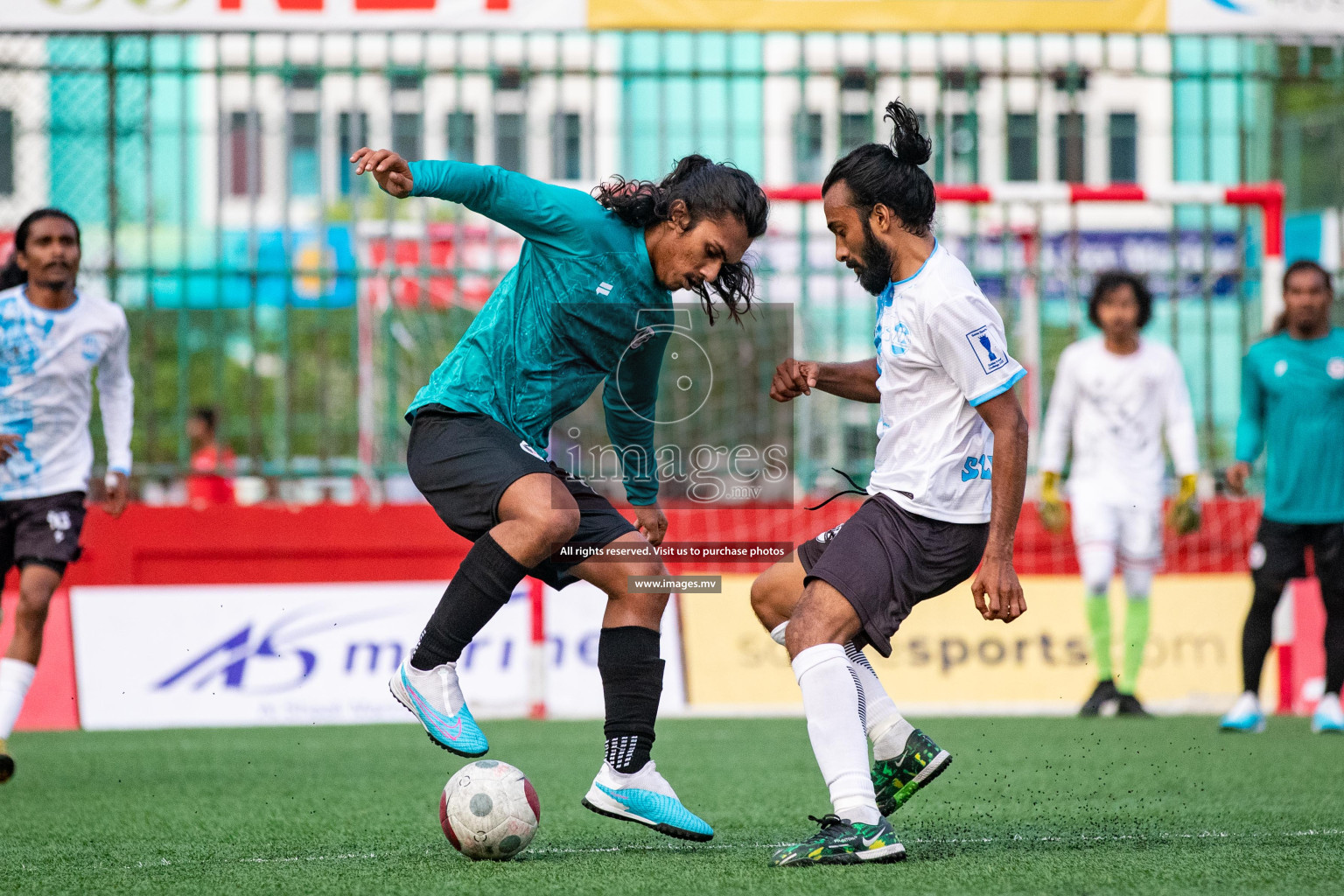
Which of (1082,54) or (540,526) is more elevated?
(1082,54)

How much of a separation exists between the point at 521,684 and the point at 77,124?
4.80 meters

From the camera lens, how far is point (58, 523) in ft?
20.6

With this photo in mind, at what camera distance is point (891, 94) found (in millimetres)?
13477

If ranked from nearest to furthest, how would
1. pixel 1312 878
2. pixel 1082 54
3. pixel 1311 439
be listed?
pixel 1312 878 → pixel 1311 439 → pixel 1082 54

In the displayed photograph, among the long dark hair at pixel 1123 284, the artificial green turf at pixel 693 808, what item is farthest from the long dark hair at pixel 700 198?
the long dark hair at pixel 1123 284

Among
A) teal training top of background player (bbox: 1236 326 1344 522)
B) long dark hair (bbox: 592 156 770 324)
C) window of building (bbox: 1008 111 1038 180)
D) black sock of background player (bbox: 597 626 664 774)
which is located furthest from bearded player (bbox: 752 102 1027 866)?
window of building (bbox: 1008 111 1038 180)

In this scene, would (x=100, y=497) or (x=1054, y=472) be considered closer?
(x=1054, y=472)

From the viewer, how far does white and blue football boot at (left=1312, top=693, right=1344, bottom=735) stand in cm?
795

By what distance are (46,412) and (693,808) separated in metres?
3.16

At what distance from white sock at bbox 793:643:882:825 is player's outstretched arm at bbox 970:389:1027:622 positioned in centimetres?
40

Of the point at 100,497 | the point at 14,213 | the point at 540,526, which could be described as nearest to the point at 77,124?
the point at 14,213

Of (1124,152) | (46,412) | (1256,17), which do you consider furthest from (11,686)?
(1124,152)

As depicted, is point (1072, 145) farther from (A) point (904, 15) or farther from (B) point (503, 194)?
(B) point (503, 194)

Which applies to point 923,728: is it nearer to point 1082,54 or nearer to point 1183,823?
point 1183,823
